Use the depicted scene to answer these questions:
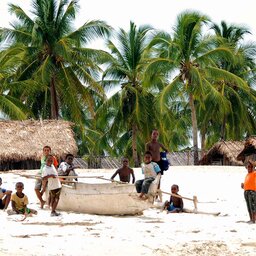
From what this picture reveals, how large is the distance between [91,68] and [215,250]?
63.4 feet

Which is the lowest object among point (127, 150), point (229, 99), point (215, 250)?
point (215, 250)

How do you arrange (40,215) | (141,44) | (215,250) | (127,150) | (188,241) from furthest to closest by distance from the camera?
(127,150) → (141,44) → (40,215) → (188,241) → (215,250)

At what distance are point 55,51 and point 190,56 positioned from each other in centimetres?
564

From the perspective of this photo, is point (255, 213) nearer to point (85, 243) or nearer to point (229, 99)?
point (85, 243)

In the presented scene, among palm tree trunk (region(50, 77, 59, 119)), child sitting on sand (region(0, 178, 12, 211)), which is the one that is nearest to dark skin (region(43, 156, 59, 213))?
child sitting on sand (region(0, 178, 12, 211))

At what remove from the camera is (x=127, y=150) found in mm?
37219

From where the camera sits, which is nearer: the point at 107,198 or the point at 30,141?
the point at 107,198

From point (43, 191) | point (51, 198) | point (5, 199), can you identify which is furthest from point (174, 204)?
point (5, 199)

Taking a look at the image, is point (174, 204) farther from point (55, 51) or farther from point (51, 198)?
point (55, 51)

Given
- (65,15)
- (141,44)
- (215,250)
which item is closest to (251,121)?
(141,44)

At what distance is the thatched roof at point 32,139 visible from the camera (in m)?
24.3

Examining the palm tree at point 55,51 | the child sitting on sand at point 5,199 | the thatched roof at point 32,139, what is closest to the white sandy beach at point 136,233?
the child sitting on sand at point 5,199

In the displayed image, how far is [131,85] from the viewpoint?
96.4ft

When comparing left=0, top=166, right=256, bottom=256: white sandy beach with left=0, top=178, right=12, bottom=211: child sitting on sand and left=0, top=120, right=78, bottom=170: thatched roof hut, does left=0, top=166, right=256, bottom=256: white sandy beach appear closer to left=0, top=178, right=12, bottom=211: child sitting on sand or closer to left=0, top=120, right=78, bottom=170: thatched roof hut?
left=0, top=178, right=12, bottom=211: child sitting on sand
